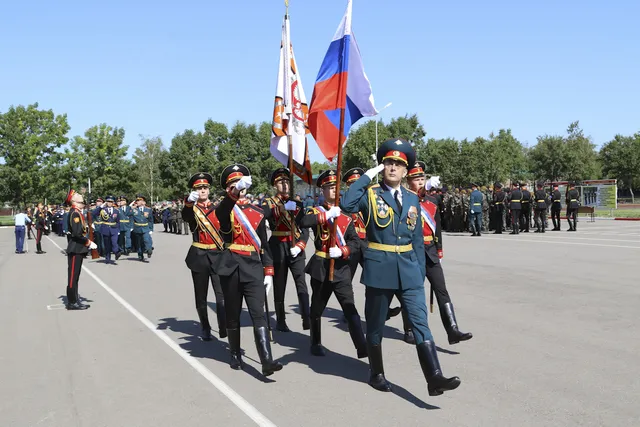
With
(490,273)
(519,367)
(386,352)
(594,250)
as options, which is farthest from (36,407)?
(594,250)

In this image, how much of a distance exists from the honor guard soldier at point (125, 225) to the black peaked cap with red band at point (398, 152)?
605 inches

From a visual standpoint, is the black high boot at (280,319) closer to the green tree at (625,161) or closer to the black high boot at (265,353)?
the black high boot at (265,353)

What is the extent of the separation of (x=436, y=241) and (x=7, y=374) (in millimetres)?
4461

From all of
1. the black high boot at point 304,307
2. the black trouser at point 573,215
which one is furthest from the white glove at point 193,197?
the black trouser at point 573,215

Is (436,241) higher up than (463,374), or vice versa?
(436,241)

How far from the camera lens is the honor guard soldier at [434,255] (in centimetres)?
659

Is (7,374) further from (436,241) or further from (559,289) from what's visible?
(559,289)

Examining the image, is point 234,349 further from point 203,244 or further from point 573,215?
point 573,215

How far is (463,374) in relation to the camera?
5.62 m

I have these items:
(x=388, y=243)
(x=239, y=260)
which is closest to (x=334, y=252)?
(x=388, y=243)

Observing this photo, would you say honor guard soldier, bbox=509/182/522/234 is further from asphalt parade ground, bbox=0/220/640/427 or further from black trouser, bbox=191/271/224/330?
black trouser, bbox=191/271/224/330

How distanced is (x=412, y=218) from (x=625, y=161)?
239ft

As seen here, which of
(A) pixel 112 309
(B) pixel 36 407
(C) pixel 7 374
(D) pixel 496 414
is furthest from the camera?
(A) pixel 112 309

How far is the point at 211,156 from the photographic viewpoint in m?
73.5
